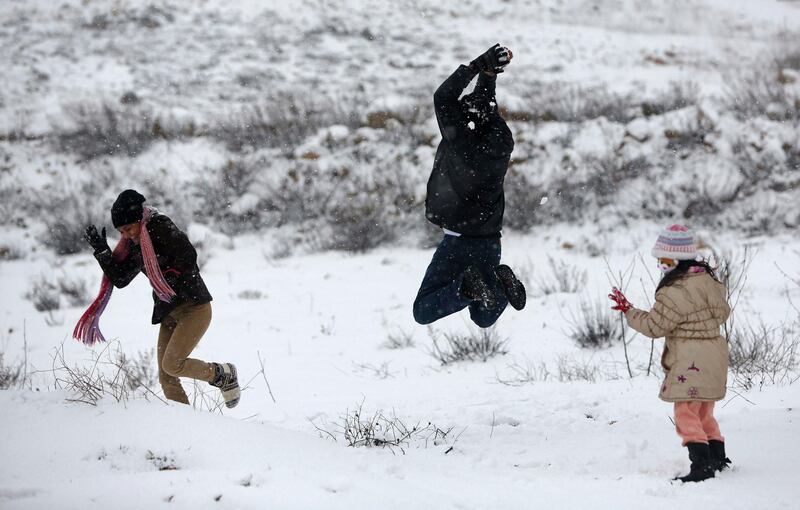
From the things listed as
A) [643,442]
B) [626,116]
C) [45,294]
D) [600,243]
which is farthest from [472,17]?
[643,442]

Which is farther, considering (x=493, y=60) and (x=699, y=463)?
(x=493, y=60)

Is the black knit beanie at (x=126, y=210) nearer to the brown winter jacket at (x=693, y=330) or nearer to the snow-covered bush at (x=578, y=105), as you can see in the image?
the brown winter jacket at (x=693, y=330)

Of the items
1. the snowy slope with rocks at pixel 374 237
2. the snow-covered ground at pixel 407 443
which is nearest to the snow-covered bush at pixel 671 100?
the snowy slope with rocks at pixel 374 237

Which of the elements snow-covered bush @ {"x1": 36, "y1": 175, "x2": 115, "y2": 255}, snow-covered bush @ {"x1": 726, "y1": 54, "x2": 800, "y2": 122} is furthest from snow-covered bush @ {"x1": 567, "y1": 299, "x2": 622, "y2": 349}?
snow-covered bush @ {"x1": 36, "y1": 175, "x2": 115, "y2": 255}

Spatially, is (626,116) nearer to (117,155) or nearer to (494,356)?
(494,356)

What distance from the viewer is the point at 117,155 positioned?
12.4m

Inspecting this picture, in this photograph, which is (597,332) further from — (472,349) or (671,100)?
(671,100)

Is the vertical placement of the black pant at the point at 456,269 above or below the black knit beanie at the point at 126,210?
below

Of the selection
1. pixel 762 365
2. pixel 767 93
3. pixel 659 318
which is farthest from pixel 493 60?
pixel 767 93

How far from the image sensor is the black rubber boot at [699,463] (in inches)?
113

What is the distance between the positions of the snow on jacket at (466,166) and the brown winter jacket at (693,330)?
1.16m

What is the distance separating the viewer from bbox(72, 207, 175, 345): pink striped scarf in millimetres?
3662

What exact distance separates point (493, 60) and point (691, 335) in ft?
5.65

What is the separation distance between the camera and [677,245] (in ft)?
9.65
